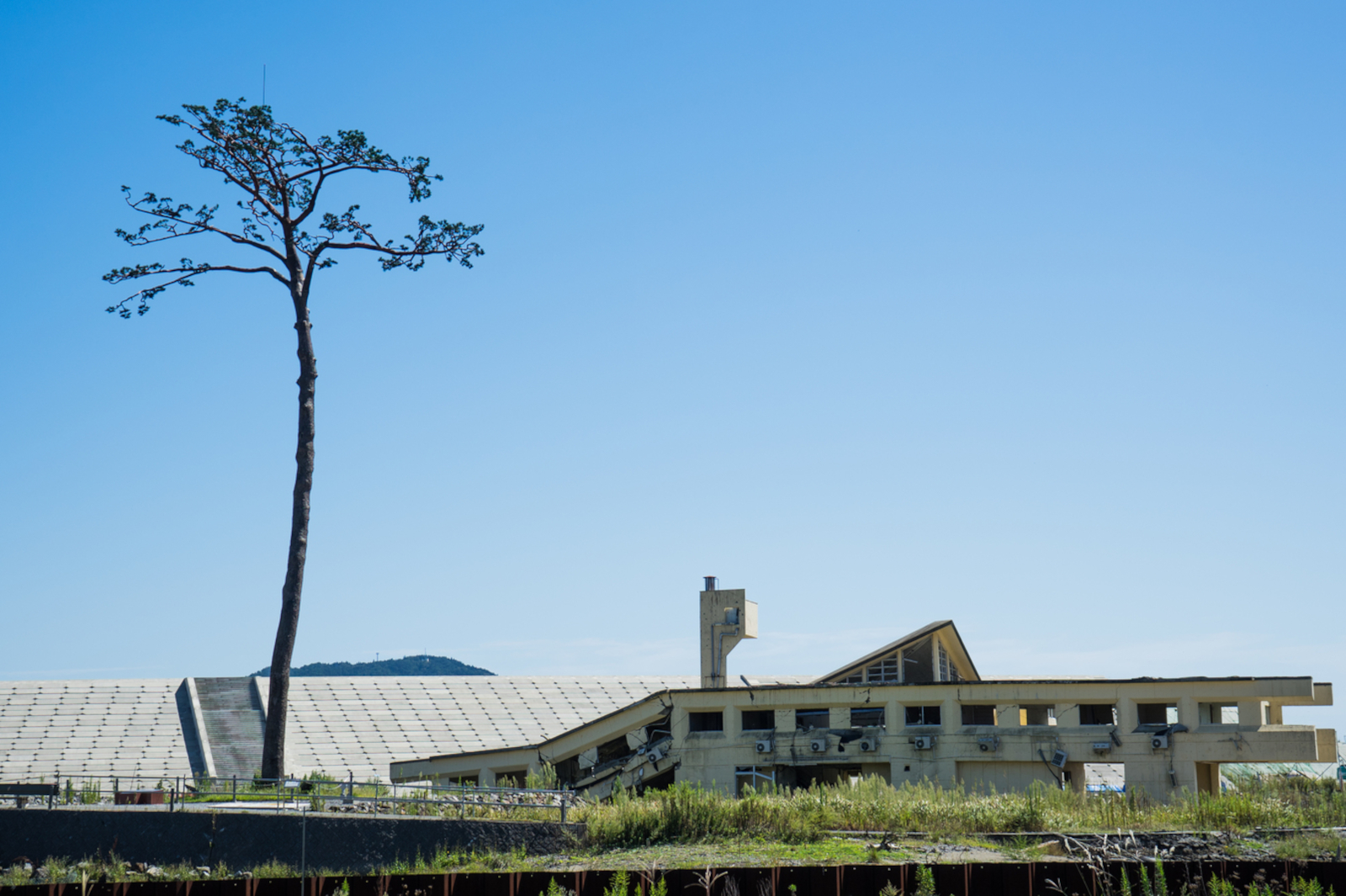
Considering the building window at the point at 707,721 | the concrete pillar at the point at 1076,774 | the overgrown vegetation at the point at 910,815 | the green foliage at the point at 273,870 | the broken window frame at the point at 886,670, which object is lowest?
the green foliage at the point at 273,870

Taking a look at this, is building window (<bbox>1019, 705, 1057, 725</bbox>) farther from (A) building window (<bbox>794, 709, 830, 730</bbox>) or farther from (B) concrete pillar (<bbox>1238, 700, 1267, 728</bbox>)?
(A) building window (<bbox>794, 709, 830, 730</bbox>)

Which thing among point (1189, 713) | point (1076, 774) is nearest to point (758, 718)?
point (1076, 774)

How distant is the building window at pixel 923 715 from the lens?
3328 centimetres

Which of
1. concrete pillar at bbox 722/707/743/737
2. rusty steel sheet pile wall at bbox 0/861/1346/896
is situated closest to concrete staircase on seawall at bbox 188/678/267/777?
concrete pillar at bbox 722/707/743/737

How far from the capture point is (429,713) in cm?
5609

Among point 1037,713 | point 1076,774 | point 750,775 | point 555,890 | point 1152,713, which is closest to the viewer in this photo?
point 555,890

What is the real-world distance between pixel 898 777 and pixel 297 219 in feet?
74.4

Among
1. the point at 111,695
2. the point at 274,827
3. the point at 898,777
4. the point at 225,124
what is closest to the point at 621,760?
the point at 898,777

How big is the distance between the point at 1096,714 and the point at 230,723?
124 feet

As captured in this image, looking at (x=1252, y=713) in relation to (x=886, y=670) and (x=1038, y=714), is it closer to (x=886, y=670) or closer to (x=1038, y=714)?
(x=1038, y=714)

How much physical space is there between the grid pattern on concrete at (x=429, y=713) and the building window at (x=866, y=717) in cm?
1671

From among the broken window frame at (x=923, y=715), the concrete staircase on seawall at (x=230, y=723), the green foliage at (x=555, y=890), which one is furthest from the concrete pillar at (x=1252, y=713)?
the concrete staircase on seawall at (x=230, y=723)

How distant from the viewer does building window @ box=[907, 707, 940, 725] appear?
33.3 meters

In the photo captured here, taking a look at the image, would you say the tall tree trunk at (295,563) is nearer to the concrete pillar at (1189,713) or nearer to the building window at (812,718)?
the building window at (812,718)
